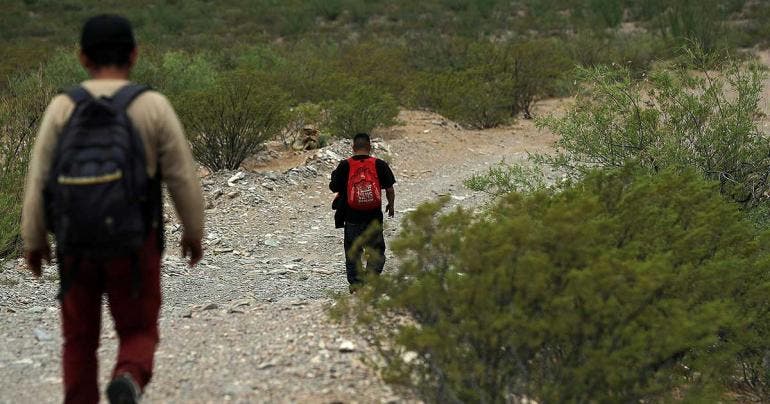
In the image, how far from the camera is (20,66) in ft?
63.0

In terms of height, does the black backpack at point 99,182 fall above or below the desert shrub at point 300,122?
above

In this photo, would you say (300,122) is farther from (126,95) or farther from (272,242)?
(126,95)

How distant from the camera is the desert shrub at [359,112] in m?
14.3

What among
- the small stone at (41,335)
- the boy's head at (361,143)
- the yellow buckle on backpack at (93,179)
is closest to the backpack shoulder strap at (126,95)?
the yellow buckle on backpack at (93,179)

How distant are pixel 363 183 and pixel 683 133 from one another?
2702mm

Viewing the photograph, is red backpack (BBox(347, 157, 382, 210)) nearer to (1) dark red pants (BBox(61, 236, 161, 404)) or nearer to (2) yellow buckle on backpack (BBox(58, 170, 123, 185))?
(1) dark red pants (BBox(61, 236, 161, 404))

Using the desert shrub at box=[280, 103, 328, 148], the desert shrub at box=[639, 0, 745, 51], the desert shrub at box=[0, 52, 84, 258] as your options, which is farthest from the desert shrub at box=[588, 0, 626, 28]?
the desert shrub at box=[0, 52, 84, 258]

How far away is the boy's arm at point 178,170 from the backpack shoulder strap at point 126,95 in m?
0.08

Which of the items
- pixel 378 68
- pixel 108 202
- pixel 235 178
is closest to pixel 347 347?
pixel 108 202

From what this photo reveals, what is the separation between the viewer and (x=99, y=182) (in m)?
2.81

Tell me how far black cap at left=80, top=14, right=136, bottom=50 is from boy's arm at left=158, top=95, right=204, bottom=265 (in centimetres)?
23

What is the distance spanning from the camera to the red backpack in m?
6.09

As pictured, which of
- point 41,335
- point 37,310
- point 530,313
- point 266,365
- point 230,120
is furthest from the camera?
point 230,120

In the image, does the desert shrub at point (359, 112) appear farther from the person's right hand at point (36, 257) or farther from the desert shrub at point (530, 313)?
the person's right hand at point (36, 257)
